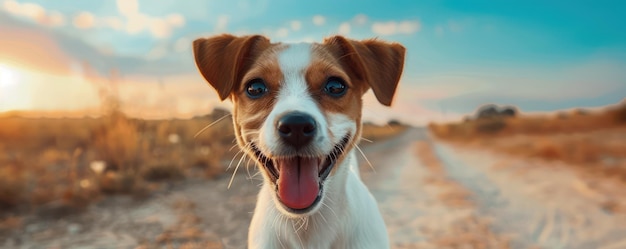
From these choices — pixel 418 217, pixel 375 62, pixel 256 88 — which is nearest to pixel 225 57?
pixel 256 88

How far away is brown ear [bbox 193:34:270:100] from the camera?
10.4 feet

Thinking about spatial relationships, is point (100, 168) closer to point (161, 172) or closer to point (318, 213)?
point (161, 172)

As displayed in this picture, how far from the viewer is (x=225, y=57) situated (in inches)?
128

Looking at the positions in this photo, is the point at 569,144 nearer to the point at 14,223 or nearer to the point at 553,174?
the point at 553,174

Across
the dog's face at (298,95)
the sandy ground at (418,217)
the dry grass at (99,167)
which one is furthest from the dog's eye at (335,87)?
the dry grass at (99,167)

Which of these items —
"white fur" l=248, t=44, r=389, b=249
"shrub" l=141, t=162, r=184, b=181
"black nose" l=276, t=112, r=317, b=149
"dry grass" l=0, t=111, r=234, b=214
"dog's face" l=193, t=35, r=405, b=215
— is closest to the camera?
"black nose" l=276, t=112, r=317, b=149

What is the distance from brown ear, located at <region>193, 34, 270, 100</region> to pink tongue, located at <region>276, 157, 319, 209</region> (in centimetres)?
77

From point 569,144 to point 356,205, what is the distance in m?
10.9

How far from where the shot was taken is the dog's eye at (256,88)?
3.06 m

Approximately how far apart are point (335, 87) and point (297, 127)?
66 cm

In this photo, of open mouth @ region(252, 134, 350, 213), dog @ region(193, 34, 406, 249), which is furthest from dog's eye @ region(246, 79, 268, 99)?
open mouth @ region(252, 134, 350, 213)

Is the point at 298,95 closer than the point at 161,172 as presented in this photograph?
Yes

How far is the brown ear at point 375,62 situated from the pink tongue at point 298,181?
0.81 metres

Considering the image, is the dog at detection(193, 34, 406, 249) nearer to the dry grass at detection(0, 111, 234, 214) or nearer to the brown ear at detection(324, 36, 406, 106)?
the brown ear at detection(324, 36, 406, 106)
